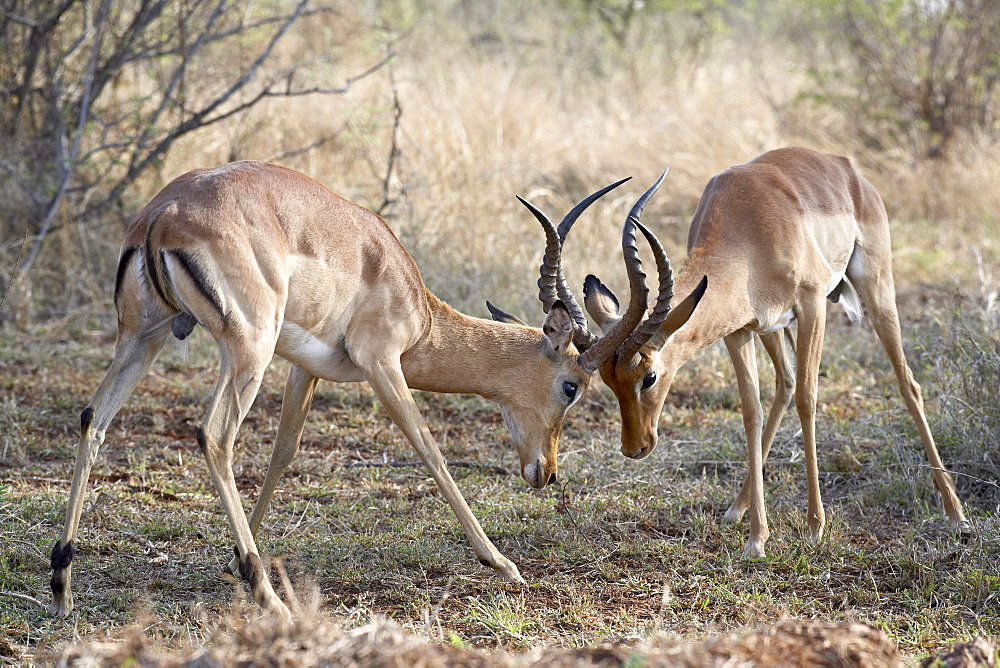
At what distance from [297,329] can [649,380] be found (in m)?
1.31

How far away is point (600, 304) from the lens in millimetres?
4168

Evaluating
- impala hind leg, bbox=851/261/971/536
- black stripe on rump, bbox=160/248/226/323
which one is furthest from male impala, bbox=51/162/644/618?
impala hind leg, bbox=851/261/971/536

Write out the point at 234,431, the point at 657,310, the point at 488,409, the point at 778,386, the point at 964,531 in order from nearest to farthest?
1. the point at 234,431
2. the point at 657,310
3. the point at 964,531
4. the point at 778,386
5. the point at 488,409

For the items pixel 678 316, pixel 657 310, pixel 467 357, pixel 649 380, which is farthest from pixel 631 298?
pixel 467 357

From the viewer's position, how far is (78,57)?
7641 millimetres

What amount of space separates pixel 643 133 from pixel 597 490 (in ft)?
21.7

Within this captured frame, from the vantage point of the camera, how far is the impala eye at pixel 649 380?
12.6 feet

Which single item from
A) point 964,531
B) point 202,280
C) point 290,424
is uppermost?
point 202,280

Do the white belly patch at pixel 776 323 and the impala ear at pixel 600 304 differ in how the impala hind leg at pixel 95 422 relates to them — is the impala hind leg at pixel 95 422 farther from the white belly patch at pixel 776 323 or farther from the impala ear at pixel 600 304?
the white belly patch at pixel 776 323

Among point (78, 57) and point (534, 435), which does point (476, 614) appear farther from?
point (78, 57)

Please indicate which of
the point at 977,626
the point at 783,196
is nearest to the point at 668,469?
the point at 783,196

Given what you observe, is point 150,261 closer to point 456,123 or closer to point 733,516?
point 733,516

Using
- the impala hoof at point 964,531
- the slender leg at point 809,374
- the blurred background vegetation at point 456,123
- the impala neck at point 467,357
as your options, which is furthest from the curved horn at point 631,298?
the blurred background vegetation at point 456,123

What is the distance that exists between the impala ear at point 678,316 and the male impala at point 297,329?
14 cm
